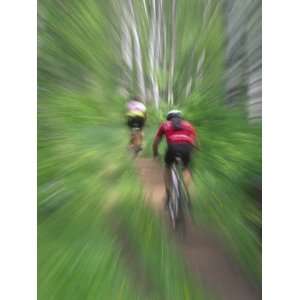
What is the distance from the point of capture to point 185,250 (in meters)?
2.19

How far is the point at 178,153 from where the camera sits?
218 centimetres

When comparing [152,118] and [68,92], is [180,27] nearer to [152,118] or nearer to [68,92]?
[152,118]

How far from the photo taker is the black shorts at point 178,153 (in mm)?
2172

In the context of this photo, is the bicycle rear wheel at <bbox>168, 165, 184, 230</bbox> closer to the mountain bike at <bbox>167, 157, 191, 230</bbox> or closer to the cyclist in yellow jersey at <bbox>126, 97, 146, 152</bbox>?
the mountain bike at <bbox>167, 157, 191, 230</bbox>

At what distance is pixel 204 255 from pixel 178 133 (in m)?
0.63

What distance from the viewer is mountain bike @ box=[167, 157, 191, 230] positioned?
218 cm

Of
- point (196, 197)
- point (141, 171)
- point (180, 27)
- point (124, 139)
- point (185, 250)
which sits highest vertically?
point (180, 27)

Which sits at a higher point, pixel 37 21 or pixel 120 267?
pixel 37 21

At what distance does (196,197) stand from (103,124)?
58cm

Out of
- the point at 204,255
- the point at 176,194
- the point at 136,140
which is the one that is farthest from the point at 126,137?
the point at 204,255

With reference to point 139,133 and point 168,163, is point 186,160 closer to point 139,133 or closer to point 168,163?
point 168,163

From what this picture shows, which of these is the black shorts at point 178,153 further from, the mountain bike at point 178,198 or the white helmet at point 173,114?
the white helmet at point 173,114

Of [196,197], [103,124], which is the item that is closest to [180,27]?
[103,124]
